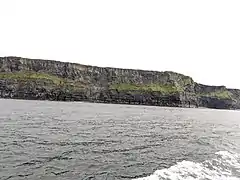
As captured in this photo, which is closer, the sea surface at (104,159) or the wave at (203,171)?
the sea surface at (104,159)

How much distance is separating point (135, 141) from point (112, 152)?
7.90 meters

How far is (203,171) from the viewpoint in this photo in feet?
77.6

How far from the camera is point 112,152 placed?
92.8 ft

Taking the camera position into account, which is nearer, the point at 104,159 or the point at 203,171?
the point at 203,171

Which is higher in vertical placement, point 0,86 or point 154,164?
point 0,86

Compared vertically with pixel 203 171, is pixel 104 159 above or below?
above

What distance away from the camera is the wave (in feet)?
70.0

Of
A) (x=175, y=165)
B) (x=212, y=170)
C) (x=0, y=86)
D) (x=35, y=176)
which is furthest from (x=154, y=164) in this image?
(x=0, y=86)

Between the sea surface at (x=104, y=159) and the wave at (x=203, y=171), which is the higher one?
the sea surface at (x=104, y=159)

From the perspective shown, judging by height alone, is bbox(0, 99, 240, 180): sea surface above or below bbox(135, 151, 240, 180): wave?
above

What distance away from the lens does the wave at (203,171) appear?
70.0 ft

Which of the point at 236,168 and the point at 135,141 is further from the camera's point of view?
the point at 135,141

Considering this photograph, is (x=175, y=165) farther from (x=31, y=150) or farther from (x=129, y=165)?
(x=31, y=150)

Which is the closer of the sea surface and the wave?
the sea surface
